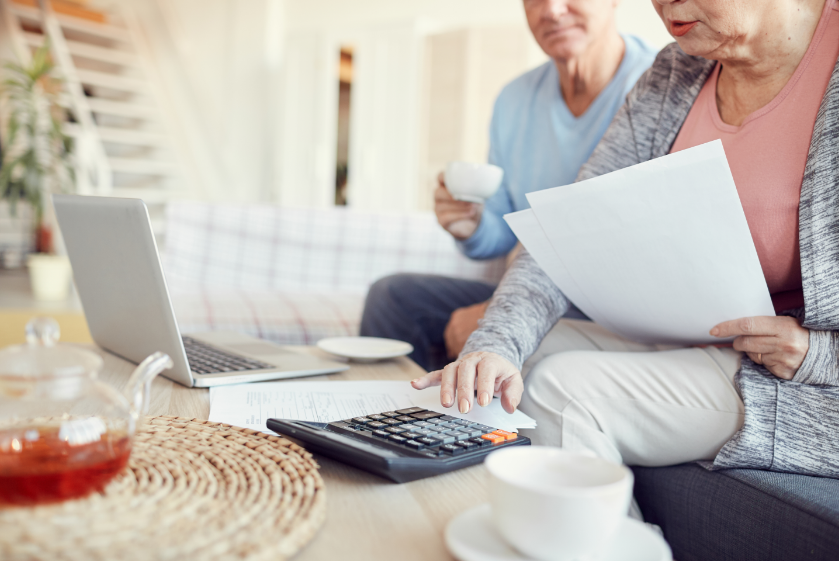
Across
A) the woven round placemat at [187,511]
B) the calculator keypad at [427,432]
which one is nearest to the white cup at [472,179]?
the calculator keypad at [427,432]

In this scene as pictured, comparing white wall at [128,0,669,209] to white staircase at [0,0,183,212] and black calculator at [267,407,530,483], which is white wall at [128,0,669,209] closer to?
white staircase at [0,0,183,212]

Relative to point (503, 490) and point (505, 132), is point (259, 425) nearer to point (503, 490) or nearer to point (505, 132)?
point (503, 490)

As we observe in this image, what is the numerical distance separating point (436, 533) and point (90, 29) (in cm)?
623

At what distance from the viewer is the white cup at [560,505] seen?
0.39m

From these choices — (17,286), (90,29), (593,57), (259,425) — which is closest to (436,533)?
(259,425)

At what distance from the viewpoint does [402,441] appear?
0.62 m

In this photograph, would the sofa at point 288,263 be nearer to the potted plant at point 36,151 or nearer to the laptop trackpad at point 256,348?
the laptop trackpad at point 256,348

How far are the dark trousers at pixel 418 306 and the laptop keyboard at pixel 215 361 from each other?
0.69 m

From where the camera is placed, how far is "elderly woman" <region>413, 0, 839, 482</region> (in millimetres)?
811

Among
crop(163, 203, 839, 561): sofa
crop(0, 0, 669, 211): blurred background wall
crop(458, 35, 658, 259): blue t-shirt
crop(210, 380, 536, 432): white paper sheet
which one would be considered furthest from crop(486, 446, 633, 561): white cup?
crop(0, 0, 669, 211): blurred background wall

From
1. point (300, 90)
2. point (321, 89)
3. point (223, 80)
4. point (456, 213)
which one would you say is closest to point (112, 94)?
point (223, 80)

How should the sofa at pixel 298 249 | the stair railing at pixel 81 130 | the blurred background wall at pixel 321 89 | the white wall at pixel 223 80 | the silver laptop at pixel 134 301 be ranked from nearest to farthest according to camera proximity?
the silver laptop at pixel 134 301 → the sofa at pixel 298 249 → the stair railing at pixel 81 130 → the blurred background wall at pixel 321 89 → the white wall at pixel 223 80

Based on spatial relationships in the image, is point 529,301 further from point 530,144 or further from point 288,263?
point 288,263

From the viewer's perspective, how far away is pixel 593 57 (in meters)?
1.56
